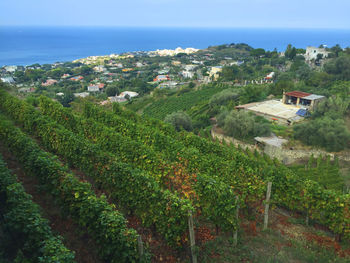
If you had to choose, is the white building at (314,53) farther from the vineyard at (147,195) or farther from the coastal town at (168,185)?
the vineyard at (147,195)

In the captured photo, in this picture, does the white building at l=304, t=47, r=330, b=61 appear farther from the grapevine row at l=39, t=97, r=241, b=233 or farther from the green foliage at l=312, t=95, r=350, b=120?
the grapevine row at l=39, t=97, r=241, b=233

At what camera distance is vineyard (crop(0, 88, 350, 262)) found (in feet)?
Answer: 23.0

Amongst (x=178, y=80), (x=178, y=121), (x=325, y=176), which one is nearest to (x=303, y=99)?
(x=178, y=121)

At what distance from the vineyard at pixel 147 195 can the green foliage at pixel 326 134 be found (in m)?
15.8

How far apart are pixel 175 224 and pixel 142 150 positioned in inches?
208

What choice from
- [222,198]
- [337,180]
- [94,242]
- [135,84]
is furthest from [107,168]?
[135,84]

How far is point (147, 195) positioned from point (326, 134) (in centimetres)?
2292

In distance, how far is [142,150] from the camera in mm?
12445

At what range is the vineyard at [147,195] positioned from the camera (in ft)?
23.0

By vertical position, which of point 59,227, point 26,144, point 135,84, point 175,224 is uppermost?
point 26,144

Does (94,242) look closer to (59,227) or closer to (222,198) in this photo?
(59,227)

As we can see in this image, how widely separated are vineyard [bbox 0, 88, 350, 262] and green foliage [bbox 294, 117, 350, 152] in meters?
15.8

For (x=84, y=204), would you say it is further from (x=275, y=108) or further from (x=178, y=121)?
(x=275, y=108)

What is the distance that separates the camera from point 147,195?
8.88 m
